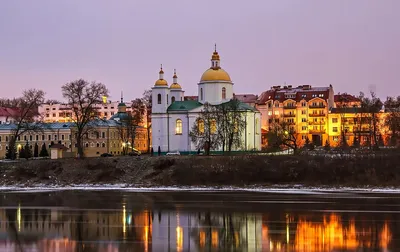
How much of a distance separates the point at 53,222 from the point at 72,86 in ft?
159

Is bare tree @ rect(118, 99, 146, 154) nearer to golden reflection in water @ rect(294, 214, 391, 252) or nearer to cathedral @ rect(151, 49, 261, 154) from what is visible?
cathedral @ rect(151, 49, 261, 154)

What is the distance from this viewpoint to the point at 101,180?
230 ft

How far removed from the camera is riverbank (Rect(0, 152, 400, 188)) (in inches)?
2532

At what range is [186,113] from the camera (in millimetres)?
95125

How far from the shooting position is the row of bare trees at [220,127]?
283 feet

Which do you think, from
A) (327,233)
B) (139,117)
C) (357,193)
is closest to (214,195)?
(357,193)

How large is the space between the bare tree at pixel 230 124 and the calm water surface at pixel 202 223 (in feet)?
108

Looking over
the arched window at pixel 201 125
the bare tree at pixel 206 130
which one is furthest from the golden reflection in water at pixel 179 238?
the arched window at pixel 201 125

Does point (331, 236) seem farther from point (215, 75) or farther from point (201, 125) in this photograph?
point (215, 75)

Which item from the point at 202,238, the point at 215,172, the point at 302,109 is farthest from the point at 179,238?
the point at 302,109

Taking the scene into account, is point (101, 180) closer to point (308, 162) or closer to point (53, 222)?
point (308, 162)

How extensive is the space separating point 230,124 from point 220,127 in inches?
52.8

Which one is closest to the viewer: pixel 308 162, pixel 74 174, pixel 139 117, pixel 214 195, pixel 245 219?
pixel 245 219

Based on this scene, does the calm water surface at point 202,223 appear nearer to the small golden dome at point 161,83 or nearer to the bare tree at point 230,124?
the bare tree at point 230,124
